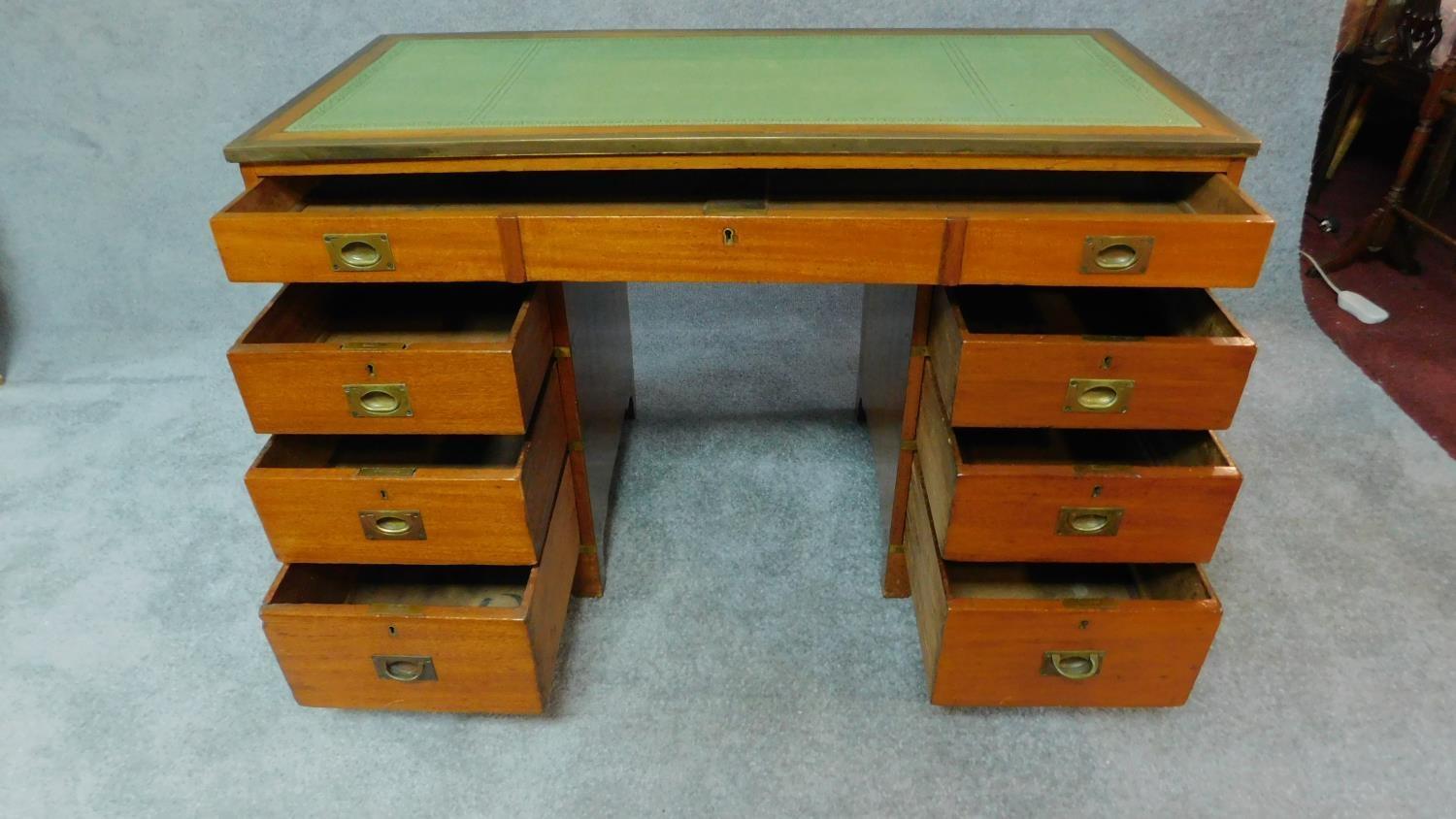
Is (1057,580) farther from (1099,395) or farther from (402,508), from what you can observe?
(402,508)

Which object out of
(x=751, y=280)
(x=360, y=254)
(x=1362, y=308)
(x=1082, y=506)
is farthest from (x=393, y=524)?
(x=1362, y=308)

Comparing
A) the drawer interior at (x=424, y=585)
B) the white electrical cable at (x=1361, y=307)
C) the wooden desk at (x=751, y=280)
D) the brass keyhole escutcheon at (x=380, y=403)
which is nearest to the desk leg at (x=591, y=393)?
the wooden desk at (x=751, y=280)

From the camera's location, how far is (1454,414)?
161 centimetres

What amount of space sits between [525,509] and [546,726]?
306 mm

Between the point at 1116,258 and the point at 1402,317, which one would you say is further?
the point at 1402,317

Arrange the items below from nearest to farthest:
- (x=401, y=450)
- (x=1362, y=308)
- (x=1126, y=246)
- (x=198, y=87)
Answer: (x=1126, y=246), (x=401, y=450), (x=198, y=87), (x=1362, y=308)

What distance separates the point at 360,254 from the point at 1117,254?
0.73m

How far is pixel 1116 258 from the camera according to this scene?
0.90 metres

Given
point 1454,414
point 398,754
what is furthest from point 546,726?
point 1454,414

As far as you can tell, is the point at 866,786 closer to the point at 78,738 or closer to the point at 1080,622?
the point at 1080,622

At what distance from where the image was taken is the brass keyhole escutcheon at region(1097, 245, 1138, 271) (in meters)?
0.89

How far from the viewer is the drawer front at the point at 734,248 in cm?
90

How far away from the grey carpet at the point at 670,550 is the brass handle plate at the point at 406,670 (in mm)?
116

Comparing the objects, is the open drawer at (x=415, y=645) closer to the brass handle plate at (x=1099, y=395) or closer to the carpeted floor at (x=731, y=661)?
the carpeted floor at (x=731, y=661)
